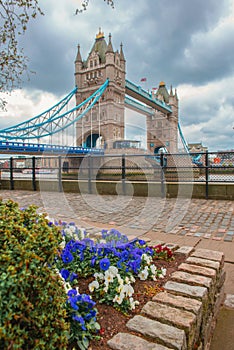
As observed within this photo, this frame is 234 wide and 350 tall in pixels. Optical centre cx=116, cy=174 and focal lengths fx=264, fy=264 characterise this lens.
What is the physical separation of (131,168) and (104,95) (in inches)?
1513

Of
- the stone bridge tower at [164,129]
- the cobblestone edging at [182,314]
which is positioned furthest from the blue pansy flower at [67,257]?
the stone bridge tower at [164,129]

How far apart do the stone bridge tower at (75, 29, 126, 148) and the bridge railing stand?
91.9 ft

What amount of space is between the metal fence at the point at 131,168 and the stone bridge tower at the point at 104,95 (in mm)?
27974

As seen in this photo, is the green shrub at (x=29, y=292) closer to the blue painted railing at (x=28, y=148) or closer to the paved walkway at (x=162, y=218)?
the paved walkway at (x=162, y=218)

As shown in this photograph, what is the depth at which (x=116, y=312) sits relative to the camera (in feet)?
4.40

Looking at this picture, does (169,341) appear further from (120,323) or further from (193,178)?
(193,178)

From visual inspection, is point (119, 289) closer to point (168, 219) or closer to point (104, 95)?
point (168, 219)

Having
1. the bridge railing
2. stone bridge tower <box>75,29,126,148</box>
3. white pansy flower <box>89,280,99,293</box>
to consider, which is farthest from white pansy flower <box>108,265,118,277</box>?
stone bridge tower <box>75,29,126,148</box>

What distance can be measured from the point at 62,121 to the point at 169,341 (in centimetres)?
3468

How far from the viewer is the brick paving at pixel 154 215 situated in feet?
12.3

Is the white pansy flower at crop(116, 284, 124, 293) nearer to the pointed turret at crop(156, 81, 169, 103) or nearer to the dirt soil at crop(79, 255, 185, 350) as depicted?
the dirt soil at crop(79, 255, 185, 350)

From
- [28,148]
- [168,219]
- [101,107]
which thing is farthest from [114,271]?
[101,107]

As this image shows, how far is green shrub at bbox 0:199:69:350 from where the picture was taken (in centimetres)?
77

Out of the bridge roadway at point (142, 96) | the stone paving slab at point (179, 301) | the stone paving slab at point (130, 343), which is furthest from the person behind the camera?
the bridge roadway at point (142, 96)
